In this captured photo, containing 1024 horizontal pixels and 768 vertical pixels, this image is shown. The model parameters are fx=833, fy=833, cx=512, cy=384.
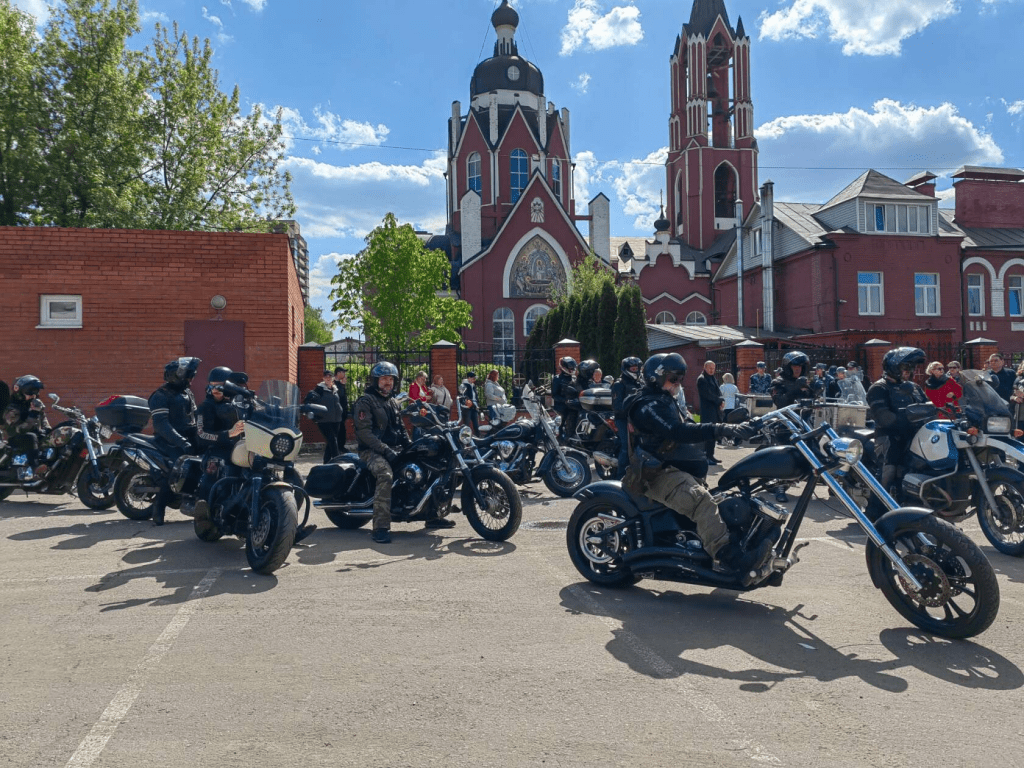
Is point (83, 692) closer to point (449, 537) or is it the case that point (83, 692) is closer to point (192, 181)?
point (449, 537)

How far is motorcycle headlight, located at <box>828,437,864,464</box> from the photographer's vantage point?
4.82 metres

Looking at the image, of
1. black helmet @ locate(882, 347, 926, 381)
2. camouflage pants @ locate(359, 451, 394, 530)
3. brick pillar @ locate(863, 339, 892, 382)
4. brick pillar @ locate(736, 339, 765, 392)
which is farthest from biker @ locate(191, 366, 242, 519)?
brick pillar @ locate(863, 339, 892, 382)

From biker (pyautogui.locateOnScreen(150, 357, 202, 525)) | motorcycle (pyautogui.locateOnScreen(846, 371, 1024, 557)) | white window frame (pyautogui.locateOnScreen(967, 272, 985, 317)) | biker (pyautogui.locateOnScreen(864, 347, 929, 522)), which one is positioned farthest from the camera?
white window frame (pyautogui.locateOnScreen(967, 272, 985, 317))

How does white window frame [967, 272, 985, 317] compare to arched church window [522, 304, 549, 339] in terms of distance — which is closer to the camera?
white window frame [967, 272, 985, 317]

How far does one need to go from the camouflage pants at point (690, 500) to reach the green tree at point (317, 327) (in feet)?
261

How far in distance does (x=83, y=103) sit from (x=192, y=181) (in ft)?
14.8

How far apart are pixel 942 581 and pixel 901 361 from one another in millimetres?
3177

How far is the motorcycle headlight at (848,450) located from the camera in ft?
15.8

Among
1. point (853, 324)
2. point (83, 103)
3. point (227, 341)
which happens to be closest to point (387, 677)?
point (227, 341)

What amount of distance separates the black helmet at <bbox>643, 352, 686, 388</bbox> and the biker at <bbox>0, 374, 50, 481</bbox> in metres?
8.09

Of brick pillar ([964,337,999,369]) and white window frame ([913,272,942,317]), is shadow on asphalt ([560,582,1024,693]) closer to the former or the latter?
brick pillar ([964,337,999,369])

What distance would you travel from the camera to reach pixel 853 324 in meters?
35.6

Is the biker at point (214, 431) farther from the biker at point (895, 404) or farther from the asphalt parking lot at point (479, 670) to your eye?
the biker at point (895, 404)

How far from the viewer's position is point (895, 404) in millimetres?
7227
